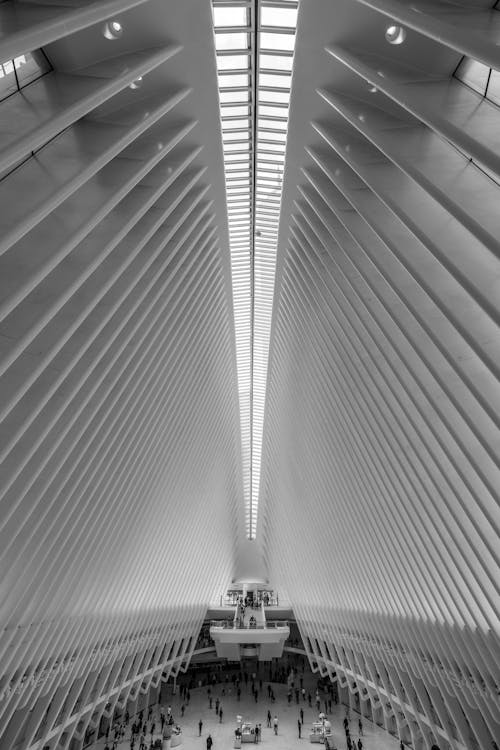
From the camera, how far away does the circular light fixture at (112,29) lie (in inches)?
343

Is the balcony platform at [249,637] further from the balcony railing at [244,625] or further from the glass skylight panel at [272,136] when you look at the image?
the glass skylight panel at [272,136]

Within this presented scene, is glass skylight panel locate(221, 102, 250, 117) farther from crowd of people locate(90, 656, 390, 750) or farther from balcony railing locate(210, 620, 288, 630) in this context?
balcony railing locate(210, 620, 288, 630)

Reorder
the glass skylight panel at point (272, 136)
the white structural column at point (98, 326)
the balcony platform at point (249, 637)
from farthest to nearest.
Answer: the balcony platform at point (249, 637) < the glass skylight panel at point (272, 136) < the white structural column at point (98, 326)

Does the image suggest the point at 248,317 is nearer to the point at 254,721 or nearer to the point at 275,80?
the point at 275,80

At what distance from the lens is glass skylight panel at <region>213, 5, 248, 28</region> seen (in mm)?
10781

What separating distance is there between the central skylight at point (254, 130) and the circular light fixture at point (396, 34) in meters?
2.65

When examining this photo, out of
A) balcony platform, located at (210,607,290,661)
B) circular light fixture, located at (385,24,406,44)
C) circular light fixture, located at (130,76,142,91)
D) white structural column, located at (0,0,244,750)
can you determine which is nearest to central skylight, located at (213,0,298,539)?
white structural column, located at (0,0,244,750)

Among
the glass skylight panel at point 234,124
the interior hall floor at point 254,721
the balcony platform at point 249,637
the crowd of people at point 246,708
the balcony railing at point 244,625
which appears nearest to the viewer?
the glass skylight panel at point 234,124

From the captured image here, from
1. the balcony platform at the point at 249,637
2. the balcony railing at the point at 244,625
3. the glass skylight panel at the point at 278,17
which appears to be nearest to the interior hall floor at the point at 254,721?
the balcony platform at the point at 249,637

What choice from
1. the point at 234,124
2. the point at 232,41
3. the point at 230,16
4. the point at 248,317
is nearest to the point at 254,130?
the point at 234,124

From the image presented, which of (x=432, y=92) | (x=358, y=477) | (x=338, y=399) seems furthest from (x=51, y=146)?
(x=358, y=477)

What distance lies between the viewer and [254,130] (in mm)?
15086

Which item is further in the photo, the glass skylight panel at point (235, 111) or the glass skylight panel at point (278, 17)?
the glass skylight panel at point (235, 111)

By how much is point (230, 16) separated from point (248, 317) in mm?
17560
